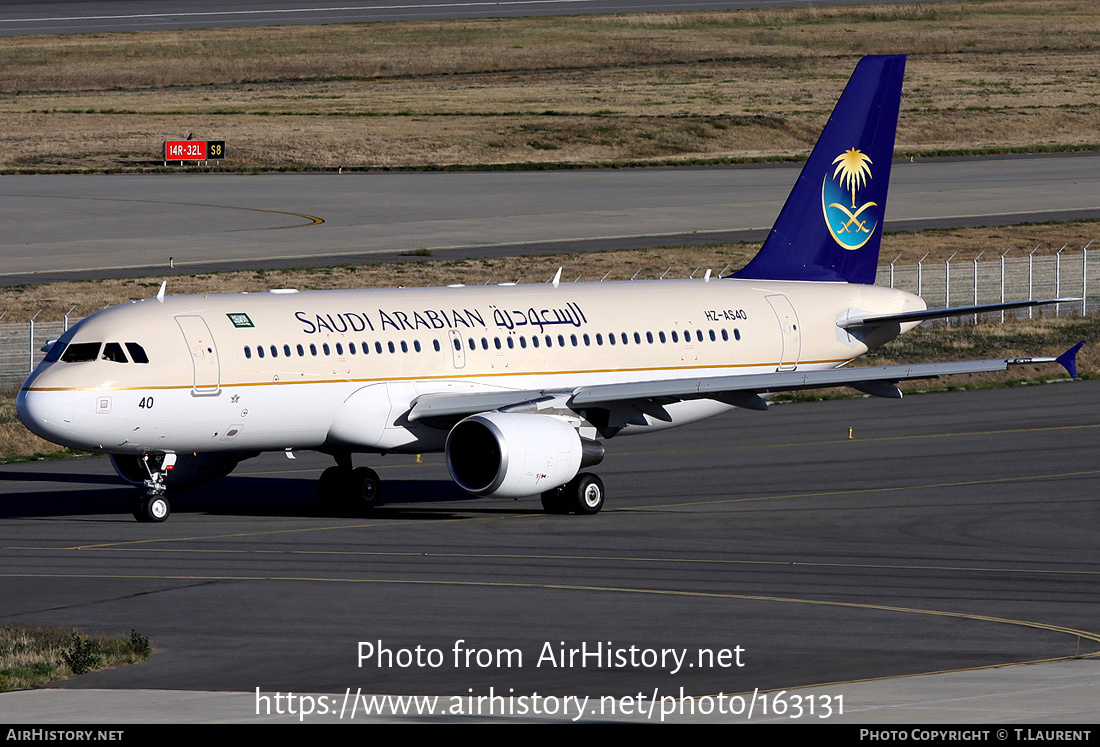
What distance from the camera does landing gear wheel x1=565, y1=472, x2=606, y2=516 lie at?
1556 inches

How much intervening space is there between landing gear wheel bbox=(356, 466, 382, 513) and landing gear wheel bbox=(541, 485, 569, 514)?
3.91 meters

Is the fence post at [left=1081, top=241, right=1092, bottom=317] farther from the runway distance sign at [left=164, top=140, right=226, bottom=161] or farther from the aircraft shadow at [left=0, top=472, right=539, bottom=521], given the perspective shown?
the runway distance sign at [left=164, top=140, right=226, bottom=161]

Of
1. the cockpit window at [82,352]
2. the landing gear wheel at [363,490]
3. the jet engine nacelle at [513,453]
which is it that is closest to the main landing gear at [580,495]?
the jet engine nacelle at [513,453]

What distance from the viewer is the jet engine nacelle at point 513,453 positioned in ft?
122

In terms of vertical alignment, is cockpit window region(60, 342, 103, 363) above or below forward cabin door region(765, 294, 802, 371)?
below

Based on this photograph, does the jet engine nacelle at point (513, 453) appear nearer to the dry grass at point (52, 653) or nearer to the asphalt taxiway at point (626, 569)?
the asphalt taxiway at point (626, 569)

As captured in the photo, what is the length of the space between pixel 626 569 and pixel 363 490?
10203 mm

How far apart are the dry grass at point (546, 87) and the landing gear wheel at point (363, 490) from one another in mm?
73585

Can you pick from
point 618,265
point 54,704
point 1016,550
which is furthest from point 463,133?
point 54,704

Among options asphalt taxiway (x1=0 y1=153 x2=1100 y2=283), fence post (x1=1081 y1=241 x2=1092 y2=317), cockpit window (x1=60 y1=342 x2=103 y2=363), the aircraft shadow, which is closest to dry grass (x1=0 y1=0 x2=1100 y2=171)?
asphalt taxiway (x1=0 y1=153 x2=1100 y2=283)

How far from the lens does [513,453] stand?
37.0 metres

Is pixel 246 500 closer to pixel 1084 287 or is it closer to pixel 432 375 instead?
pixel 432 375

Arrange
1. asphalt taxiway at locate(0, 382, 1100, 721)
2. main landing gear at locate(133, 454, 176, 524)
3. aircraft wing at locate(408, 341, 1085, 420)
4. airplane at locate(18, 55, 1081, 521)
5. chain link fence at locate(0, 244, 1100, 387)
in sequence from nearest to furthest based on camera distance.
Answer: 1. asphalt taxiway at locate(0, 382, 1100, 721)
2. airplane at locate(18, 55, 1081, 521)
3. main landing gear at locate(133, 454, 176, 524)
4. aircraft wing at locate(408, 341, 1085, 420)
5. chain link fence at locate(0, 244, 1100, 387)

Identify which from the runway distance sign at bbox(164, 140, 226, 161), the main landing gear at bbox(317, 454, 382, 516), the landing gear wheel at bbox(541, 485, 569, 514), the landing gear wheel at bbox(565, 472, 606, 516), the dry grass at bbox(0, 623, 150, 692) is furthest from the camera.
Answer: the runway distance sign at bbox(164, 140, 226, 161)
